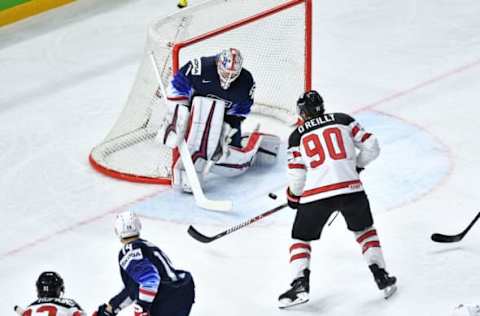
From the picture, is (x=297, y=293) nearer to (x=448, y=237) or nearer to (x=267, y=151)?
(x=448, y=237)

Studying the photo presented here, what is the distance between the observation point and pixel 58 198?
656 cm

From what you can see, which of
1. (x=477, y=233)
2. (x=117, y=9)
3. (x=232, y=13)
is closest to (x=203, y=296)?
(x=477, y=233)

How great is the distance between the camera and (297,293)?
5348 millimetres

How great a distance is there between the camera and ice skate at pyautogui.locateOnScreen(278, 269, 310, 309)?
5.34 meters

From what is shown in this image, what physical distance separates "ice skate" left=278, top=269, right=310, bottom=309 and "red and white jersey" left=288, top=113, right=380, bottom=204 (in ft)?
1.00

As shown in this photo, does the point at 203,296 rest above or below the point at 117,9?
below

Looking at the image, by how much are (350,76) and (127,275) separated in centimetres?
330

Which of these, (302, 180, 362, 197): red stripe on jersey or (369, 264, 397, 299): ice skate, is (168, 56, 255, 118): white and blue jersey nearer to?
(302, 180, 362, 197): red stripe on jersey

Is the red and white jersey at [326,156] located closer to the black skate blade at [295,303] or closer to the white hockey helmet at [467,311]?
the black skate blade at [295,303]

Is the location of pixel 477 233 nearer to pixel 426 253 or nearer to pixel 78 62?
pixel 426 253

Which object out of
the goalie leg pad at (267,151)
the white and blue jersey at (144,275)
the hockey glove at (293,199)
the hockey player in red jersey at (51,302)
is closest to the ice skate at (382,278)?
the hockey glove at (293,199)

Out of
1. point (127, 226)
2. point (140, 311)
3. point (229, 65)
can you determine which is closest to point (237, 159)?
point (229, 65)

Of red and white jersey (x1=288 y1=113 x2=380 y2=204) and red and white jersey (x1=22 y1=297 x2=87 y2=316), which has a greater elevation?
red and white jersey (x1=288 y1=113 x2=380 y2=204)

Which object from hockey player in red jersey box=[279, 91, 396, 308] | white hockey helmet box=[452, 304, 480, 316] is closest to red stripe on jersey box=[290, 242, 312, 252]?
hockey player in red jersey box=[279, 91, 396, 308]
